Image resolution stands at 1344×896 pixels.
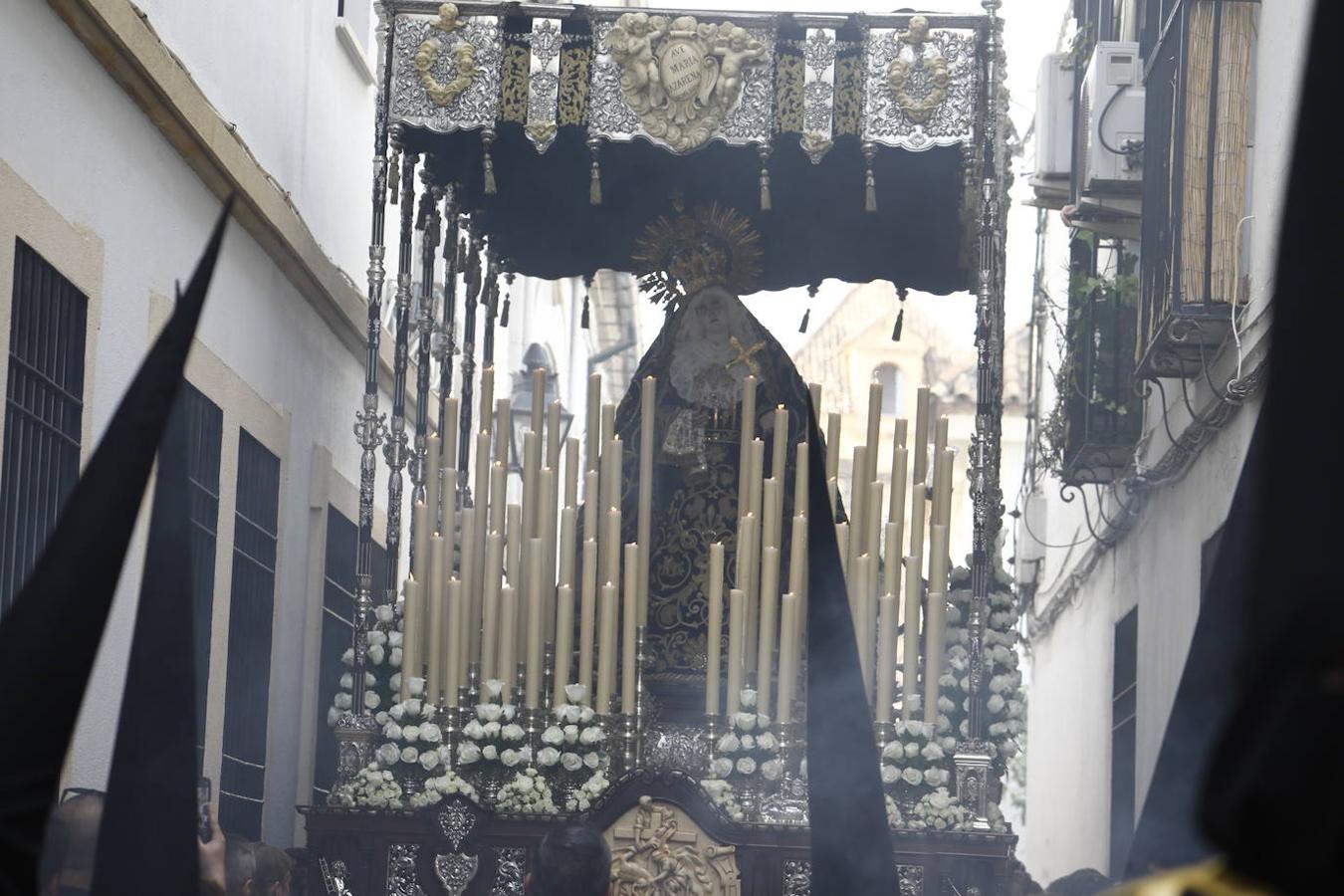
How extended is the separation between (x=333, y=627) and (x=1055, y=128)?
4.92 metres

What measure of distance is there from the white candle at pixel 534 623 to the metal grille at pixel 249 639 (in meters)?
1.44

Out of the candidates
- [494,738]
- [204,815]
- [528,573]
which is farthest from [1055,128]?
[204,815]

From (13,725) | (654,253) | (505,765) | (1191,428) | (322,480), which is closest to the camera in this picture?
(13,725)

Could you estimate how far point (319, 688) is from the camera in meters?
11.6

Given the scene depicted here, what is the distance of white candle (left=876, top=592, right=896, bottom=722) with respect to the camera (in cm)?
902

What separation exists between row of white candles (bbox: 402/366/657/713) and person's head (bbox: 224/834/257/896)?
78.2 inches

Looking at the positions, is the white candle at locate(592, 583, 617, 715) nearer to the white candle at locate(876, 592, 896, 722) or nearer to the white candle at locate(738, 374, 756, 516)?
the white candle at locate(738, 374, 756, 516)

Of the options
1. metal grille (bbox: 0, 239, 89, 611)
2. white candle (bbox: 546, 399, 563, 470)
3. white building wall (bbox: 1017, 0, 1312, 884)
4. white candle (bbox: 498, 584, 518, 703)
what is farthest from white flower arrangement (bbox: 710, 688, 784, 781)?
metal grille (bbox: 0, 239, 89, 611)

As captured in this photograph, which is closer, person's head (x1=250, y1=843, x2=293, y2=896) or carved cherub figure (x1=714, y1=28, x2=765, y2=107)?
person's head (x1=250, y1=843, x2=293, y2=896)

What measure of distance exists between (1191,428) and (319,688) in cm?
481

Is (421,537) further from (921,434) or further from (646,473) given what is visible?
(921,434)

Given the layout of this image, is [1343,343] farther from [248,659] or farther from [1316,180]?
[248,659]

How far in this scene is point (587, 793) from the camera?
349 inches

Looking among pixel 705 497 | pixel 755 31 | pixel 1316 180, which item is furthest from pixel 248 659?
pixel 1316 180
